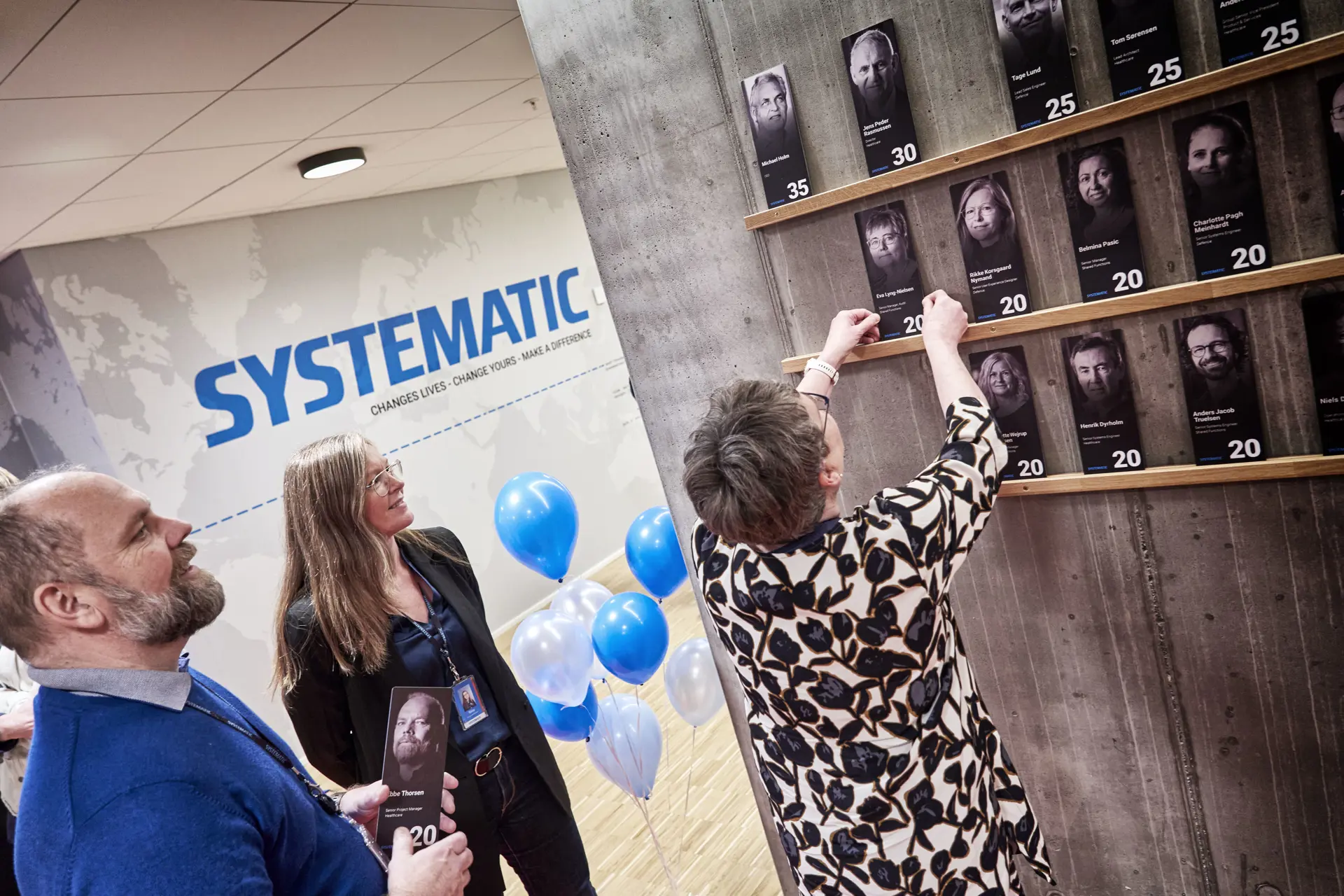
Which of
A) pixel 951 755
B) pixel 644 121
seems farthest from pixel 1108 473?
pixel 644 121

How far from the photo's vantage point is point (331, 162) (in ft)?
12.8

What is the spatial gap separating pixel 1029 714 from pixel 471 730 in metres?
1.24

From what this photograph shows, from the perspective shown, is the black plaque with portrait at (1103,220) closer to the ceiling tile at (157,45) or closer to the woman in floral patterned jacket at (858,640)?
the woman in floral patterned jacket at (858,640)

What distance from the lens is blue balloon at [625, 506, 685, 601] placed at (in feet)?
9.02

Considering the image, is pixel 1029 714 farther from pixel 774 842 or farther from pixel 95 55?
pixel 95 55

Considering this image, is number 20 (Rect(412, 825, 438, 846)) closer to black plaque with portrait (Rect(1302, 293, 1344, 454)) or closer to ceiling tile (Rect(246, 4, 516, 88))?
black plaque with portrait (Rect(1302, 293, 1344, 454))

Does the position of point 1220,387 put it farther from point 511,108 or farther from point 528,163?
point 528,163

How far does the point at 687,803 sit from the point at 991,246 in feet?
8.58

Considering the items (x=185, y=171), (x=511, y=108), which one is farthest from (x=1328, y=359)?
(x=185, y=171)

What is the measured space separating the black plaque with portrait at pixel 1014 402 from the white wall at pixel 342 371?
4.12 meters

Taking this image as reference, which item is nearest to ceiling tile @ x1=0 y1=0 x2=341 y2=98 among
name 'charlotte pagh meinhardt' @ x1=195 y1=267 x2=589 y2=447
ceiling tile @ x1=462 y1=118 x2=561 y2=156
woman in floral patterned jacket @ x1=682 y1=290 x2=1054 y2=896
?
woman in floral patterned jacket @ x1=682 y1=290 x2=1054 y2=896

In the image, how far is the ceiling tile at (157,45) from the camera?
1975mm

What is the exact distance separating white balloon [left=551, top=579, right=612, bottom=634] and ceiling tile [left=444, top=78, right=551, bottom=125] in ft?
6.80

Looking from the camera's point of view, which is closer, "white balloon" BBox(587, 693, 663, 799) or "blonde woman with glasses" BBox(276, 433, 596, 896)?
"blonde woman with glasses" BBox(276, 433, 596, 896)
